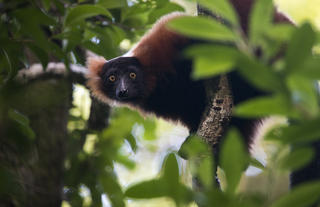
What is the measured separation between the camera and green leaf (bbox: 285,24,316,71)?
0.76 metres

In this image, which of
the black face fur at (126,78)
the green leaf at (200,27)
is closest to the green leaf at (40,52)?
the green leaf at (200,27)

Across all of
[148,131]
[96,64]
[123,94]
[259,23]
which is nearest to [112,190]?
[259,23]

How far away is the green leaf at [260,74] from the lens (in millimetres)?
765

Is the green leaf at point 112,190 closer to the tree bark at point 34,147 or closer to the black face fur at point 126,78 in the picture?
the tree bark at point 34,147

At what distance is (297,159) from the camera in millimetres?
877

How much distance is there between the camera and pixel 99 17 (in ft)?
8.39

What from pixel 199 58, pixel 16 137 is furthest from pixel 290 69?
pixel 16 137

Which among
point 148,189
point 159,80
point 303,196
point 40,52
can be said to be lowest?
point 159,80

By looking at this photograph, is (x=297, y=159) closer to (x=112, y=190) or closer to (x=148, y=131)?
(x=112, y=190)

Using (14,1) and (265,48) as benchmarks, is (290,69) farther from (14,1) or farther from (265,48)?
(14,1)

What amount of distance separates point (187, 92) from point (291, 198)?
120 inches

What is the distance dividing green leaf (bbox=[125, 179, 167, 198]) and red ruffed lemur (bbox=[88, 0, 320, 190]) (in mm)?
2588

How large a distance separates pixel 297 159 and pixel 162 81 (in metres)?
3.19

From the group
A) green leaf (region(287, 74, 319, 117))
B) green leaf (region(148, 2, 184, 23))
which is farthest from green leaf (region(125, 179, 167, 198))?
green leaf (region(148, 2, 184, 23))
